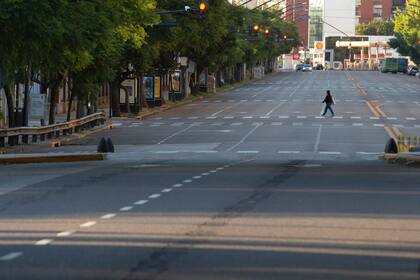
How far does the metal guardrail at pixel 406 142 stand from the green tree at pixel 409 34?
121131 mm

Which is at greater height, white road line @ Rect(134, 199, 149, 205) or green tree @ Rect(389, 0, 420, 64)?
green tree @ Rect(389, 0, 420, 64)

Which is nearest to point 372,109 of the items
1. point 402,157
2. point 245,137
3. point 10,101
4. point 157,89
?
point 157,89

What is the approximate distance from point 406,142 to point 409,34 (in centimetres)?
13539

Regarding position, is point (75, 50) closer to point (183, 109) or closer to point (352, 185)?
point (352, 185)

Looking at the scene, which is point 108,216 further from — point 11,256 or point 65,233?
point 11,256

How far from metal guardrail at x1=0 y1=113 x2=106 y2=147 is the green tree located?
110 metres

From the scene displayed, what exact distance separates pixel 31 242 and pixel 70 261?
6.03 ft

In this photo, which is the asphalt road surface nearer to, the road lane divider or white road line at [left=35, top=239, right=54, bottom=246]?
A: white road line at [left=35, top=239, right=54, bottom=246]

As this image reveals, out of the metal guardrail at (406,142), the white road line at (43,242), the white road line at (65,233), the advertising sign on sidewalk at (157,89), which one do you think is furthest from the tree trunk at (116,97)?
the white road line at (43,242)

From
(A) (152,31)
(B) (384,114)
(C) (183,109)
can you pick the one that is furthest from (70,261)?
(C) (183,109)

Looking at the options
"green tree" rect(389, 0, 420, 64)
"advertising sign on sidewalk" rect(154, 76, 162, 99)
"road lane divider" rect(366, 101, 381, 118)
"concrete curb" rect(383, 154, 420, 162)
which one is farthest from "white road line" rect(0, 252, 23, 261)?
"green tree" rect(389, 0, 420, 64)

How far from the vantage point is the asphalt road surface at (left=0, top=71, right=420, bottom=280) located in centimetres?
1170

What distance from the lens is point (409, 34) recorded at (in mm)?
171125

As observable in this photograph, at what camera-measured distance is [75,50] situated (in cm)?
3456
